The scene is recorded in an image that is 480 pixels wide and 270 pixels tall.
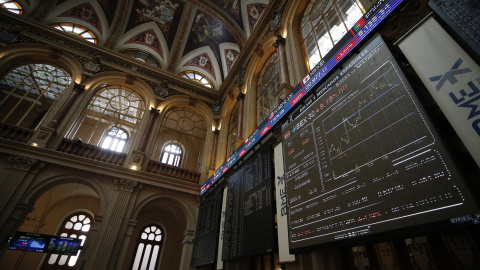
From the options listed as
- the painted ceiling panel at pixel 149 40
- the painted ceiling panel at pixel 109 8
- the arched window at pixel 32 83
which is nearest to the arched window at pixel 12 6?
the arched window at pixel 32 83

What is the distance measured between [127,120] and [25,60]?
4.72 meters

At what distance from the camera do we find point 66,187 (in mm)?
9570

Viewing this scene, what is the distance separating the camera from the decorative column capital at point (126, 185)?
25.4ft

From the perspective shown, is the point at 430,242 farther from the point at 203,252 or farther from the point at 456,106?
the point at 203,252

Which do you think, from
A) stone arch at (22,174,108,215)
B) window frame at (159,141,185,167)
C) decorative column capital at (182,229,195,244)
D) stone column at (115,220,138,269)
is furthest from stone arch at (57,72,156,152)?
decorative column capital at (182,229,195,244)

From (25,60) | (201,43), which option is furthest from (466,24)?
(25,60)

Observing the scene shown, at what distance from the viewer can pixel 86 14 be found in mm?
10852

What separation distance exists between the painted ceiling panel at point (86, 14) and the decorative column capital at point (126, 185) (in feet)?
26.3

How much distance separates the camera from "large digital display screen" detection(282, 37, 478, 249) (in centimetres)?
192

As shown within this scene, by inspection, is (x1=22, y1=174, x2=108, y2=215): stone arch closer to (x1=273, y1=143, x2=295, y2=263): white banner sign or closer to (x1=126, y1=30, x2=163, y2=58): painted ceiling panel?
Result: (x1=273, y1=143, x2=295, y2=263): white banner sign

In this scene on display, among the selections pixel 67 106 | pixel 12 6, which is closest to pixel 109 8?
pixel 12 6

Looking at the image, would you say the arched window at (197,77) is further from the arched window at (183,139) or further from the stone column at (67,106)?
the stone column at (67,106)

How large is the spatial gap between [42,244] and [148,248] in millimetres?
4148

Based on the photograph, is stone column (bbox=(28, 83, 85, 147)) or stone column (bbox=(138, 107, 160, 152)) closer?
stone column (bbox=(28, 83, 85, 147))
